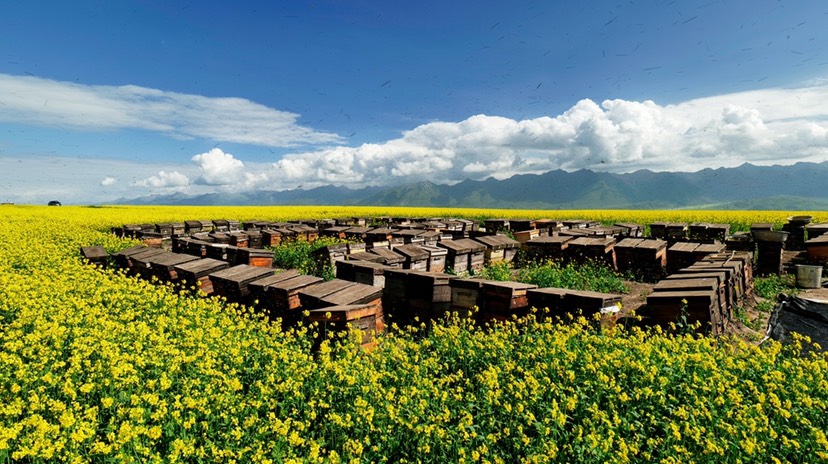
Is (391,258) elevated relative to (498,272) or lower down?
elevated

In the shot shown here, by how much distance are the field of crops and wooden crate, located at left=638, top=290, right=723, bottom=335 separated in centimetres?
136

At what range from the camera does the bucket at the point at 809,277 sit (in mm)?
12008

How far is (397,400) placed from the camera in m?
4.59

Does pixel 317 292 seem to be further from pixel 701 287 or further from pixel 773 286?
pixel 773 286

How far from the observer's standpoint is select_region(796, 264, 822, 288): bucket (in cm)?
1201

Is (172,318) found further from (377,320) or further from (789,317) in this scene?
(789,317)

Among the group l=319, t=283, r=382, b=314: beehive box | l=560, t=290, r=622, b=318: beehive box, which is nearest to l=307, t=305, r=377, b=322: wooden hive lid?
l=319, t=283, r=382, b=314: beehive box

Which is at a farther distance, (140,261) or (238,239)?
(238,239)

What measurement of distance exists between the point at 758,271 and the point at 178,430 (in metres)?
17.8

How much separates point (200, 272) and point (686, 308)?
33.2ft

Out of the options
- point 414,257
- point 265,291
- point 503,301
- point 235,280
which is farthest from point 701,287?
point 235,280

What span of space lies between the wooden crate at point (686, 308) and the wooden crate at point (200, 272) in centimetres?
949

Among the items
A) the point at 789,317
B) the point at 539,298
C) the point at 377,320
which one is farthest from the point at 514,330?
the point at 789,317

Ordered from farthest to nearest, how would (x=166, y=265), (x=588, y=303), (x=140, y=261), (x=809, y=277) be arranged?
(x=809, y=277), (x=140, y=261), (x=166, y=265), (x=588, y=303)
